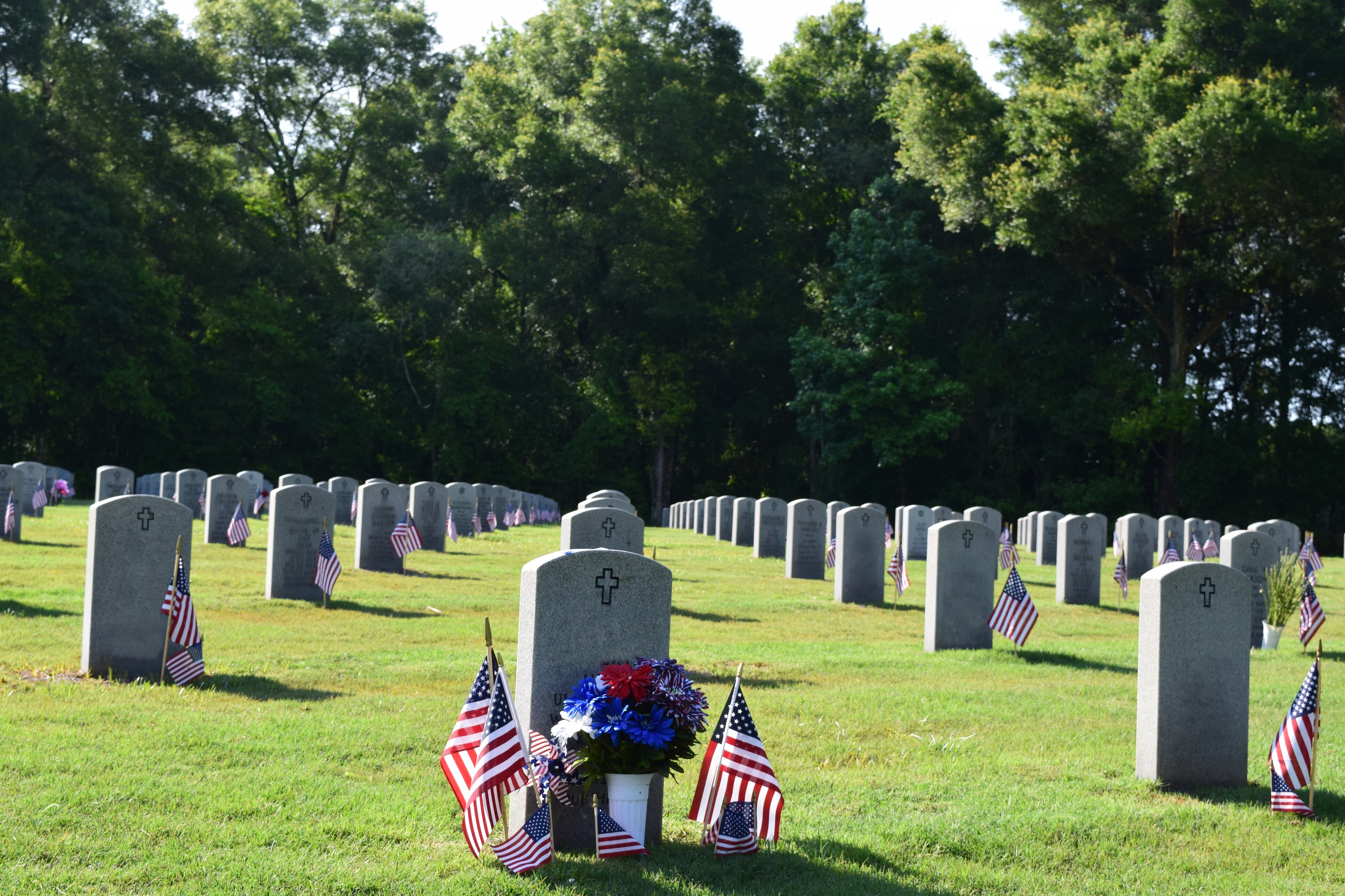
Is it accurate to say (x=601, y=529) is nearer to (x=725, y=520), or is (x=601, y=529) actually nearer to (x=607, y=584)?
(x=607, y=584)

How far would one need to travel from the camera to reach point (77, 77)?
40438mm

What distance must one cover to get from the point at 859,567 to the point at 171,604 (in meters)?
10.1

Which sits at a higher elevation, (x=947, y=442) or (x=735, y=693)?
(x=947, y=442)

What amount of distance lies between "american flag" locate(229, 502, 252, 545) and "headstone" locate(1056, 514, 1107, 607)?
13.2 meters

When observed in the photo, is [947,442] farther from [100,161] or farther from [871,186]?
[100,161]

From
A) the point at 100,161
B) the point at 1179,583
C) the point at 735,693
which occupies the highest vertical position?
the point at 100,161

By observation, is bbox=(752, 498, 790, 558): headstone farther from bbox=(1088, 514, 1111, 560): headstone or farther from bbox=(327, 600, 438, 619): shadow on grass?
bbox=(327, 600, 438, 619): shadow on grass

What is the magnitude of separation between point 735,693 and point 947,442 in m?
42.0

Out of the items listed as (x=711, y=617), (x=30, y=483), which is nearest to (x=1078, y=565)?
(x=711, y=617)

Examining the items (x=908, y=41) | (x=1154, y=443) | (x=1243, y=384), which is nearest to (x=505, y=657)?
(x=1154, y=443)

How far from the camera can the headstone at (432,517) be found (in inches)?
866

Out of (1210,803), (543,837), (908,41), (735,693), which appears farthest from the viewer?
(908,41)

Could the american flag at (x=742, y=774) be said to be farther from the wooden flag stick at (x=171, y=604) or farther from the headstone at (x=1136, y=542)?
Result: the headstone at (x=1136, y=542)

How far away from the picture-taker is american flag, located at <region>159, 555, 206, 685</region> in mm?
8688
